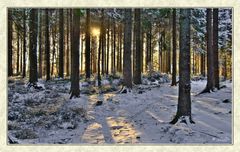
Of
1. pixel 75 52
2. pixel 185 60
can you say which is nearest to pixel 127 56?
pixel 75 52

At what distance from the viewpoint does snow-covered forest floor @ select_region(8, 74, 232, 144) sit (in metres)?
9.52

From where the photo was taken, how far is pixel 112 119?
451 inches

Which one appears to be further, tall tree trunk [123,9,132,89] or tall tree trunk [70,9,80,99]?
tall tree trunk [123,9,132,89]

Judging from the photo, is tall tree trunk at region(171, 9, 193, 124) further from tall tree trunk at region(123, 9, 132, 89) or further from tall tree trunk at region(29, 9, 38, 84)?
tall tree trunk at region(29, 9, 38, 84)

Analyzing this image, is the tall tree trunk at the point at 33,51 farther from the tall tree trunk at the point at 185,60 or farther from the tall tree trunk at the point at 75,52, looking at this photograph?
the tall tree trunk at the point at 185,60

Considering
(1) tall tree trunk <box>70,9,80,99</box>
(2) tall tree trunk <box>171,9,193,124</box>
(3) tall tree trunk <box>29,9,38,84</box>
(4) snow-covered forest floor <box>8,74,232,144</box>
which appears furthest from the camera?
(3) tall tree trunk <box>29,9,38,84</box>

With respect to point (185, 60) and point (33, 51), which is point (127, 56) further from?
point (185, 60)

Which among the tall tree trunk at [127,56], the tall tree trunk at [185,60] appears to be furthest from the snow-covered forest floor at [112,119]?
the tall tree trunk at [127,56]

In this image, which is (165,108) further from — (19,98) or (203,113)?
(19,98)

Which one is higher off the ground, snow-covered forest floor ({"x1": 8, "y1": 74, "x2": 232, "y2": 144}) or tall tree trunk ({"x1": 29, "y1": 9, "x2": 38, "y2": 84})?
tall tree trunk ({"x1": 29, "y1": 9, "x2": 38, "y2": 84})

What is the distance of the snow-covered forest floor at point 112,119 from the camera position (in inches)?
375

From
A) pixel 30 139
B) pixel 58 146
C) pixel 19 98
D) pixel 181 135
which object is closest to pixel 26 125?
pixel 30 139

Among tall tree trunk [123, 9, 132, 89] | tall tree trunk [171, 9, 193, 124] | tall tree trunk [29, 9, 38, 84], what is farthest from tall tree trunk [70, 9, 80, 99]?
tall tree trunk [171, 9, 193, 124]

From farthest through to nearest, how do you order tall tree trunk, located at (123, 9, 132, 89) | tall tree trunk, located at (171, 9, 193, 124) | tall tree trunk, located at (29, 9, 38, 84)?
tall tree trunk, located at (29, 9, 38, 84) → tall tree trunk, located at (123, 9, 132, 89) → tall tree trunk, located at (171, 9, 193, 124)
